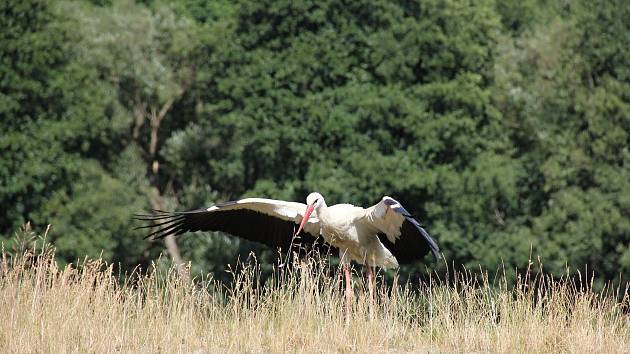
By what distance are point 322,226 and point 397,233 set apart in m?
0.82

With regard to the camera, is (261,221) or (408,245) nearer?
→ (408,245)

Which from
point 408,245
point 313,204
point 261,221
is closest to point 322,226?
point 313,204

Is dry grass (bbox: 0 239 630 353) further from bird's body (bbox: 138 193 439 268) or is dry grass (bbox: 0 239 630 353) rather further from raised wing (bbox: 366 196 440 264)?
bird's body (bbox: 138 193 439 268)

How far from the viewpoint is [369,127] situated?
24.1 m

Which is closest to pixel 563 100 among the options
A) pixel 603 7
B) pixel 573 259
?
pixel 603 7

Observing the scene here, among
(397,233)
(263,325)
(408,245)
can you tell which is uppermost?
(397,233)

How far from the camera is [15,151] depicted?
23609 millimetres

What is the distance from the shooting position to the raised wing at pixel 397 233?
11.0 meters

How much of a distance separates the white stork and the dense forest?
10563 mm

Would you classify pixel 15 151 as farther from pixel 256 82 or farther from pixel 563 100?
pixel 563 100

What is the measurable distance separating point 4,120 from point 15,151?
2.33ft

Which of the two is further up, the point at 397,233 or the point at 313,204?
the point at 313,204

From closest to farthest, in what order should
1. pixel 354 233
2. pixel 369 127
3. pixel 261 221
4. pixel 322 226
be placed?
pixel 354 233
pixel 322 226
pixel 261 221
pixel 369 127

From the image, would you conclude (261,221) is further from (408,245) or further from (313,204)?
(408,245)
